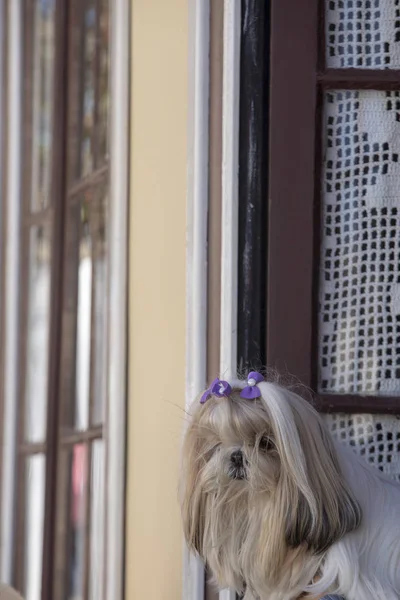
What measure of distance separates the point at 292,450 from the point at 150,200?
3.78 ft

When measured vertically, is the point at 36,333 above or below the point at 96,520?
above

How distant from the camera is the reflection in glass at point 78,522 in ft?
13.1

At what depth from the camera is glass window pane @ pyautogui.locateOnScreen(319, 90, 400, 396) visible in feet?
9.25

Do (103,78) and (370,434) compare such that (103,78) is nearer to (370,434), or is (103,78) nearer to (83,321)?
(83,321)

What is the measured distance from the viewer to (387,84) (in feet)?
9.21

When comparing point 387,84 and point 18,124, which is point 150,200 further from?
point 18,124

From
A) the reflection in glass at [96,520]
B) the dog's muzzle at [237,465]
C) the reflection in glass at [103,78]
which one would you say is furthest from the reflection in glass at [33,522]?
the dog's muzzle at [237,465]

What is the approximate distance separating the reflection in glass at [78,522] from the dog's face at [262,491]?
1.59m

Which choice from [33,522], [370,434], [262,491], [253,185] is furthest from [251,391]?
[33,522]

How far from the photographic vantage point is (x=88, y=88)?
4.16 meters

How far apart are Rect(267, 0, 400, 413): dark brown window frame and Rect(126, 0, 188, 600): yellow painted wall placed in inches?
13.5

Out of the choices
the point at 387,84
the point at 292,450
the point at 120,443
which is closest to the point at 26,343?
the point at 120,443

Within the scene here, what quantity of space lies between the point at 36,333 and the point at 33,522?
28.4 inches

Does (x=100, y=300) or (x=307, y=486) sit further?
(x=100, y=300)
